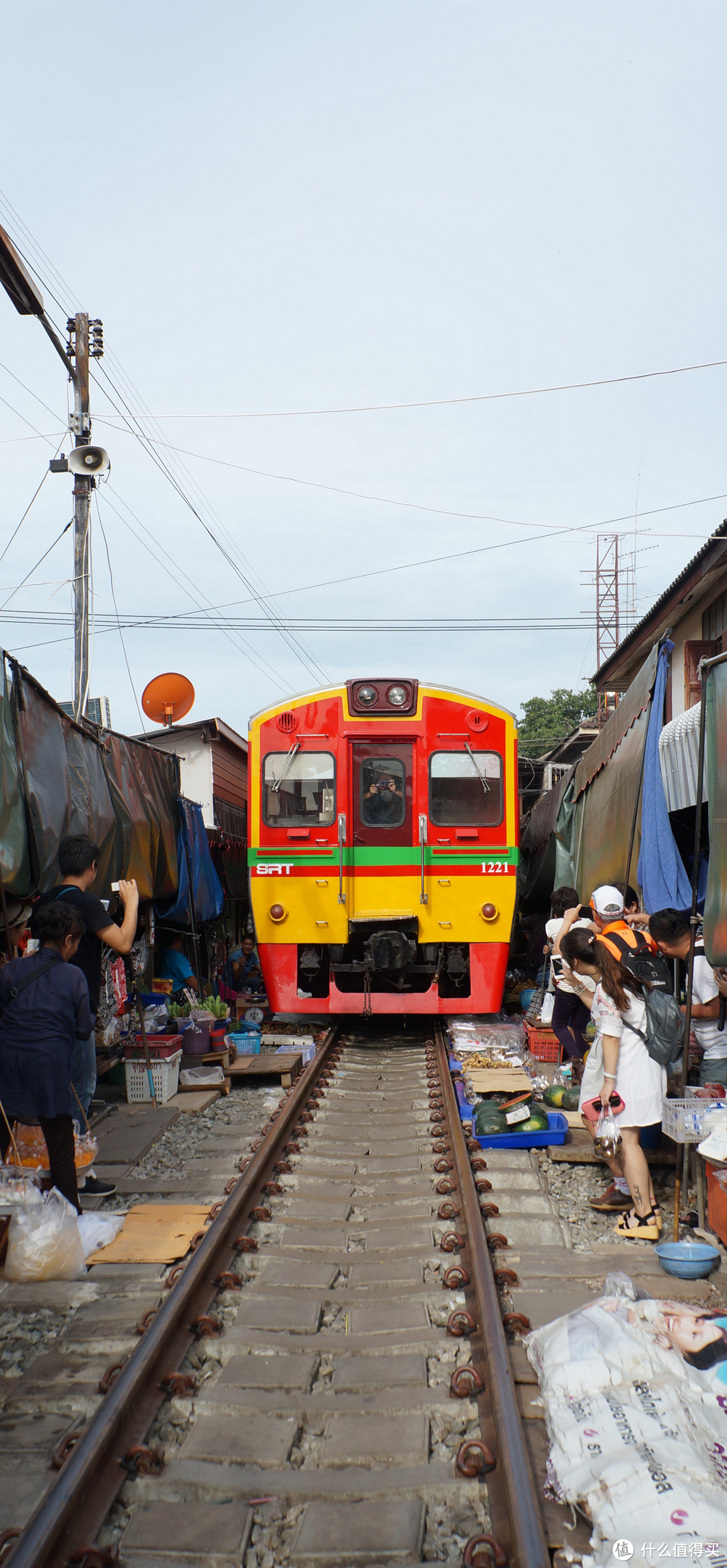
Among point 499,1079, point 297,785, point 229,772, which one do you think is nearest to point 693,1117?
point 499,1079

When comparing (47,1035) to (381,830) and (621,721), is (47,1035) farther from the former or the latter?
(381,830)

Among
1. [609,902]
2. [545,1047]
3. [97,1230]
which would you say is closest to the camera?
[97,1230]

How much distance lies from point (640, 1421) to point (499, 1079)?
4.62m

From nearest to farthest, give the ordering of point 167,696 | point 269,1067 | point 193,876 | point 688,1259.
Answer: point 688,1259
point 269,1067
point 193,876
point 167,696

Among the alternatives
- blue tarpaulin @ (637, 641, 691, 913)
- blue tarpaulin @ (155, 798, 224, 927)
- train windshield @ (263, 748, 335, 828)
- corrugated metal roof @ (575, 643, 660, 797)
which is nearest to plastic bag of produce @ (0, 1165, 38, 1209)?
blue tarpaulin @ (637, 641, 691, 913)

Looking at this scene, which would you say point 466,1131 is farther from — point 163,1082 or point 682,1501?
point 682,1501

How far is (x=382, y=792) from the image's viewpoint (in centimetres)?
980

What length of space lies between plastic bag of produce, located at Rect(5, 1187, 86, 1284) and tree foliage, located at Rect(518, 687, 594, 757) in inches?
1343

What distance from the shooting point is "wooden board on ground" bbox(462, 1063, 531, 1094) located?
7.01 m

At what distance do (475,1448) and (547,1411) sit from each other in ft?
0.76

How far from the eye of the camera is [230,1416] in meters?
3.24

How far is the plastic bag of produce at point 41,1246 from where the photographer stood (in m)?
4.32

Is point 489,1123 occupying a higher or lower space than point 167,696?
lower

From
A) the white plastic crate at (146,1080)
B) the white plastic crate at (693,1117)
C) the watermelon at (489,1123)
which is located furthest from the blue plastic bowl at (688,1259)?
the white plastic crate at (146,1080)
